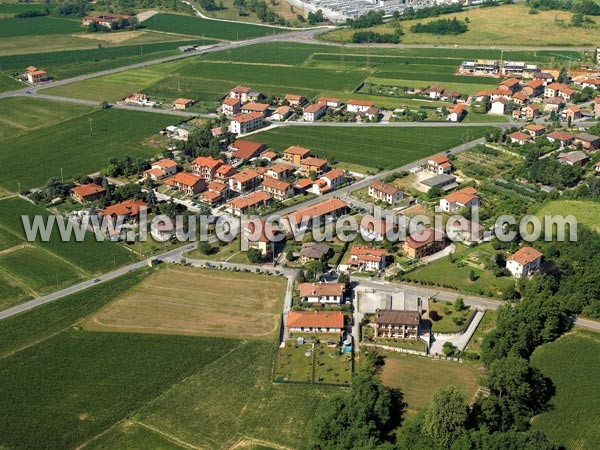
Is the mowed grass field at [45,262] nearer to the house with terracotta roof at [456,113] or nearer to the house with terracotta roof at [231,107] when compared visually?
the house with terracotta roof at [231,107]

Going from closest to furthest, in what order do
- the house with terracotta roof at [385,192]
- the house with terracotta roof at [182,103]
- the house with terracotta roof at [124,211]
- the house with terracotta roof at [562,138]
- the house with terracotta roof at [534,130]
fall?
1. the house with terracotta roof at [124,211]
2. the house with terracotta roof at [385,192]
3. the house with terracotta roof at [562,138]
4. the house with terracotta roof at [534,130]
5. the house with terracotta roof at [182,103]

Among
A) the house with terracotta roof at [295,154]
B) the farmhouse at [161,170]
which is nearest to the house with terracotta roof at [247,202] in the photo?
the house with terracotta roof at [295,154]

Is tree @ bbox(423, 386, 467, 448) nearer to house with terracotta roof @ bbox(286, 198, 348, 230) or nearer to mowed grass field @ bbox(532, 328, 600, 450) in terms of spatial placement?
mowed grass field @ bbox(532, 328, 600, 450)

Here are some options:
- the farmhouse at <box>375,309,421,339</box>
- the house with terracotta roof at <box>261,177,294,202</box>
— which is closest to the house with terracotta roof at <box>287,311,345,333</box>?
the farmhouse at <box>375,309,421,339</box>

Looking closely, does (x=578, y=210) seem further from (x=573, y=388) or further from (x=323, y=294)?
(x=323, y=294)

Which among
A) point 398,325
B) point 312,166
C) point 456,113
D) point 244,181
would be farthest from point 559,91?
point 398,325
